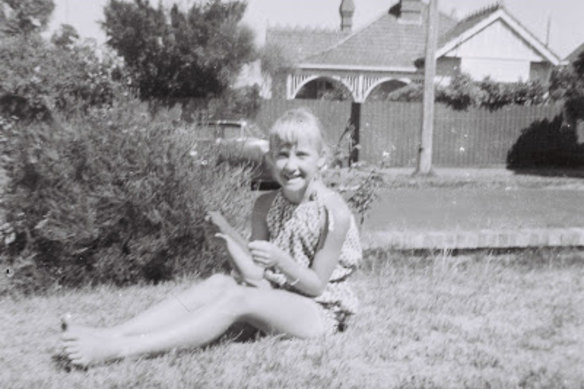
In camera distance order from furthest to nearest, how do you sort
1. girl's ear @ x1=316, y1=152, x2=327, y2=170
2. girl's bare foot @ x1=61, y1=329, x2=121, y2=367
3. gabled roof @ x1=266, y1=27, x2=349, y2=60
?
gabled roof @ x1=266, y1=27, x2=349, y2=60 → girl's ear @ x1=316, y1=152, x2=327, y2=170 → girl's bare foot @ x1=61, y1=329, x2=121, y2=367

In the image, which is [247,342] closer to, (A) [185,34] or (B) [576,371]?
(B) [576,371]

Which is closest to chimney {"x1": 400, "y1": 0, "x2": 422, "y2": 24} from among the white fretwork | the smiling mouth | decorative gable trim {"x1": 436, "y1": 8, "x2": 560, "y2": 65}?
the white fretwork

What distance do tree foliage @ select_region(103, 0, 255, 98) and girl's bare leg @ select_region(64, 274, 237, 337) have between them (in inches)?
767

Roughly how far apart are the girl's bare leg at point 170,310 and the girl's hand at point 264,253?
26 cm

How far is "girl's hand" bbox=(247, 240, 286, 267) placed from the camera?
8.97 ft

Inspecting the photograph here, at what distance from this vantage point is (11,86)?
15656mm

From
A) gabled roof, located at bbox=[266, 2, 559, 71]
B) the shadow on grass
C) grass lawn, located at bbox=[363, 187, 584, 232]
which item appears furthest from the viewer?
gabled roof, located at bbox=[266, 2, 559, 71]

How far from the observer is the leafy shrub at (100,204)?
13.2 ft

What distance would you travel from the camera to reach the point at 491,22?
89.6ft

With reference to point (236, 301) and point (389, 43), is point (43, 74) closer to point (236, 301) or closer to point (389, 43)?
point (236, 301)

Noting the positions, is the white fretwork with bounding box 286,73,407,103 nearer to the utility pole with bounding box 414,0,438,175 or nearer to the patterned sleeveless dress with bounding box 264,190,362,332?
the utility pole with bounding box 414,0,438,175

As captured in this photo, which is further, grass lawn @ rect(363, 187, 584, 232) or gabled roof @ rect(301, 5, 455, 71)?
gabled roof @ rect(301, 5, 455, 71)

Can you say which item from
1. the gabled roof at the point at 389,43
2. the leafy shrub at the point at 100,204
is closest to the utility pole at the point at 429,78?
the leafy shrub at the point at 100,204

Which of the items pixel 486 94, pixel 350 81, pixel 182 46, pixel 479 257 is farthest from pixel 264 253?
pixel 350 81
